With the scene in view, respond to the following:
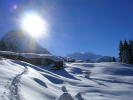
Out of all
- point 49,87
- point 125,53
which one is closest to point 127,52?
point 125,53

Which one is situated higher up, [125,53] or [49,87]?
[125,53]

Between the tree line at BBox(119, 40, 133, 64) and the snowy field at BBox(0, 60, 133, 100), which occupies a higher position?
the tree line at BBox(119, 40, 133, 64)

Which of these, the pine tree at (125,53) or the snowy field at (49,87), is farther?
the pine tree at (125,53)

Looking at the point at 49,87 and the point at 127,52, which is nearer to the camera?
the point at 49,87

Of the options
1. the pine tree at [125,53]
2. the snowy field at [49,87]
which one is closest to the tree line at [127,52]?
the pine tree at [125,53]

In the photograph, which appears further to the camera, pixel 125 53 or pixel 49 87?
pixel 125 53

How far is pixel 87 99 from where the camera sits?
85.1ft

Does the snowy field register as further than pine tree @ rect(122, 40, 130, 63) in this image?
No

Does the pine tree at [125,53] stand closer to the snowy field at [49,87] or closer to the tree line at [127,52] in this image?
the tree line at [127,52]

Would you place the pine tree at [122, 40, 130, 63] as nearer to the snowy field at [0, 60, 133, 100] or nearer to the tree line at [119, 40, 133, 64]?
the tree line at [119, 40, 133, 64]

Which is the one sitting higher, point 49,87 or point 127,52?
point 127,52

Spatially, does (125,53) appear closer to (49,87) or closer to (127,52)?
(127,52)

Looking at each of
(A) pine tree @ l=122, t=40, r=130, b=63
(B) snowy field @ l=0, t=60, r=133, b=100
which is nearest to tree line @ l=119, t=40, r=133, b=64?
(A) pine tree @ l=122, t=40, r=130, b=63

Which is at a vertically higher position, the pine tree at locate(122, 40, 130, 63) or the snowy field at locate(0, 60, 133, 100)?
the pine tree at locate(122, 40, 130, 63)
